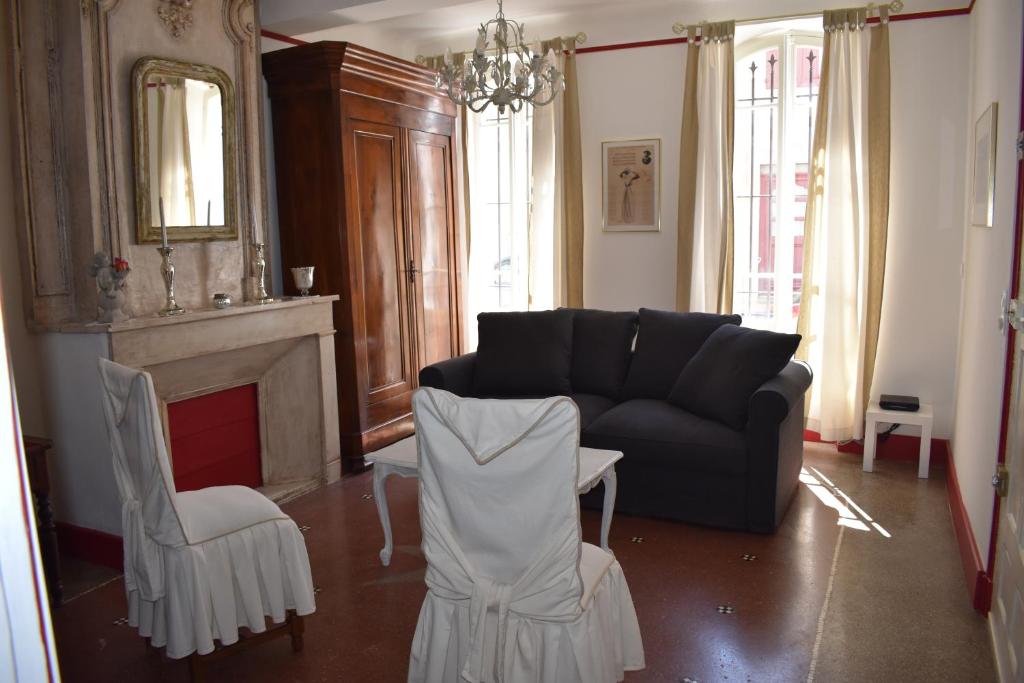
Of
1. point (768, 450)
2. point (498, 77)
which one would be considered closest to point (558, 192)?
point (498, 77)

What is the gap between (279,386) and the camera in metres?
4.66

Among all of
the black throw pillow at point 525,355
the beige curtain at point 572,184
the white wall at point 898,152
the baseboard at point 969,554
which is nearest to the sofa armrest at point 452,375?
the black throw pillow at point 525,355

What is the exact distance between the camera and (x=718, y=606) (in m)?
3.11

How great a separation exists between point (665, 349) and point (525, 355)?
821 mm

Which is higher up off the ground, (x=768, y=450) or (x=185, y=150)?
(x=185, y=150)

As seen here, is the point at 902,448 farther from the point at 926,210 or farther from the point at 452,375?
the point at 452,375

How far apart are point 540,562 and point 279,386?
9.59 feet

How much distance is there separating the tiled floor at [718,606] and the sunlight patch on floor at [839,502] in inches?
0.7

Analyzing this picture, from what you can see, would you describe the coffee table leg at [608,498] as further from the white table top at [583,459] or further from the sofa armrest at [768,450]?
the sofa armrest at [768,450]

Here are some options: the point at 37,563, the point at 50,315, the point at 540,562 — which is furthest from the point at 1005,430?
the point at 50,315

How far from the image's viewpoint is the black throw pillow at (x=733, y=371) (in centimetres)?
386

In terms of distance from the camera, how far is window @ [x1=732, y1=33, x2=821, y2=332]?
5.25 metres

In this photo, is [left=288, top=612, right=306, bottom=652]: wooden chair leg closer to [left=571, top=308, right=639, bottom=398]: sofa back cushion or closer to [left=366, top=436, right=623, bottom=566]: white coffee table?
[left=366, top=436, right=623, bottom=566]: white coffee table

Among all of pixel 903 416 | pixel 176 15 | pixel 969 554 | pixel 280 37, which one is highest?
pixel 280 37
